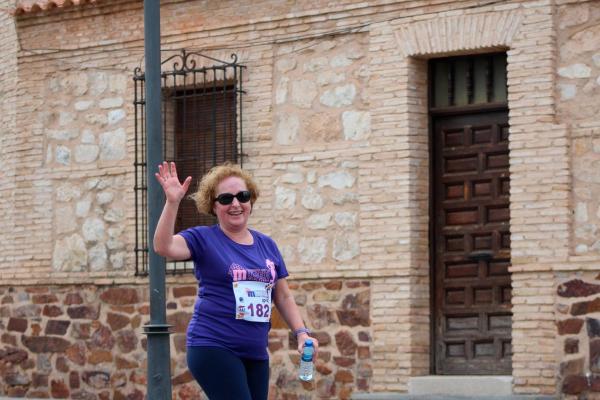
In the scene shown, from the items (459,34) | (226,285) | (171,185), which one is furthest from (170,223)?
(459,34)

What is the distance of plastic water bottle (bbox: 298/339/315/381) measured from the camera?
7.92 meters

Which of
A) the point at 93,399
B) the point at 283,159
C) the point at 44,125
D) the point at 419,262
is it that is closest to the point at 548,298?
the point at 419,262

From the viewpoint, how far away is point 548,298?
13.7 meters

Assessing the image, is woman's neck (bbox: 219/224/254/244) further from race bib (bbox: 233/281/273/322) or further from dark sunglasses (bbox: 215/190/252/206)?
race bib (bbox: 233/281/273/322)

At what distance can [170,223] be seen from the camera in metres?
7.70

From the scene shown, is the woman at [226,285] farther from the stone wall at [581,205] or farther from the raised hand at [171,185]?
the stone wall at [581,205]

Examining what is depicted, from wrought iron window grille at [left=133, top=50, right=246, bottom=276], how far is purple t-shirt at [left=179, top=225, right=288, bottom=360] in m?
8.12

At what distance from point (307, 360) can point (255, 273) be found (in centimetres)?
52

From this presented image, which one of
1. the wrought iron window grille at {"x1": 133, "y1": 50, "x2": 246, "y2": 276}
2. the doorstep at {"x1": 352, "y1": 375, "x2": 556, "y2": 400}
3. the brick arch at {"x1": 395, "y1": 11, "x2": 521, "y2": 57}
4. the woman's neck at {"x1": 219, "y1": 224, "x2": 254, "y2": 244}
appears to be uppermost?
the brick arch at {"x1": 395, "y1": 11, "x2": 521, "y2": 57}

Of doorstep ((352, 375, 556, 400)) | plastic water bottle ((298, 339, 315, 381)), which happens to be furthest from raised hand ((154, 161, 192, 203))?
doorstep ((352, 375, 556, 400))

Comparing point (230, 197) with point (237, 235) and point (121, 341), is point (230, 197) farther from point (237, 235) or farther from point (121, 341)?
point (121, 341)

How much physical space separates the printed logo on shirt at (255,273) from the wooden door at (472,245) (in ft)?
22.2

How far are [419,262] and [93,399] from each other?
423 centimetres

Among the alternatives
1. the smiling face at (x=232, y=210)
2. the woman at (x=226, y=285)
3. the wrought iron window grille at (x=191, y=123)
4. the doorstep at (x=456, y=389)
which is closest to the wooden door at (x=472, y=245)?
the doorstep at (x=456, y=389)
